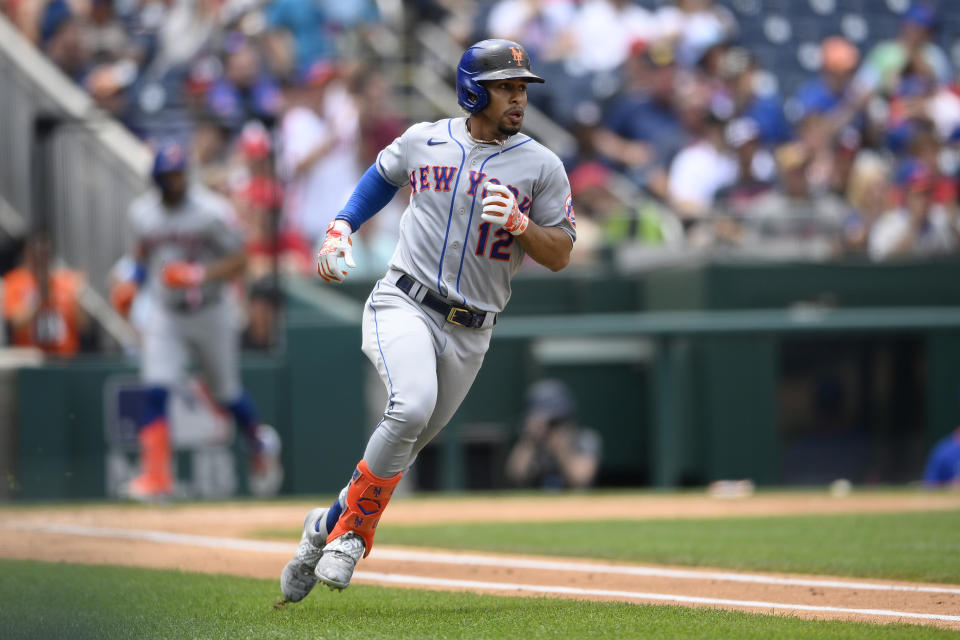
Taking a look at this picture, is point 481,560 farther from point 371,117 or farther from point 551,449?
point 371,117

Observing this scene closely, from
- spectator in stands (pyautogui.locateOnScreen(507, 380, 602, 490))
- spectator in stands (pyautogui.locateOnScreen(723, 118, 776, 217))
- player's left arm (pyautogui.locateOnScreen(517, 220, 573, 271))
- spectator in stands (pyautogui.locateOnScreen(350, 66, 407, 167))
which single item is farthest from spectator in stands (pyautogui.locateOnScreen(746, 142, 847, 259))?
player's left arm (pyautogui.locateOnScreen(517, 220, 573, 271))

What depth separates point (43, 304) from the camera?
31.8 feet

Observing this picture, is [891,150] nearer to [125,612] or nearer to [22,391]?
[22,391]

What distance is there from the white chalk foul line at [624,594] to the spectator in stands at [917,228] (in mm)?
6594

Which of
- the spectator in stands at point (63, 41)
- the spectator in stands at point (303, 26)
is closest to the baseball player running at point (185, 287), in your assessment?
the spectator in stands at point (63, 41)

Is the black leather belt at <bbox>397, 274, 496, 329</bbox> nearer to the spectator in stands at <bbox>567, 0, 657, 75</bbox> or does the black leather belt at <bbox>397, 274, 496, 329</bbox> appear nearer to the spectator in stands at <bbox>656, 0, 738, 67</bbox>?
the spectator in stands at <bbox>567, 0, 657, 75</bbox>

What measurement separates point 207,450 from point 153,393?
46.3 inches

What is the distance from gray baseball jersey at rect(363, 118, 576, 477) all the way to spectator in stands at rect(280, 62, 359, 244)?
624cm

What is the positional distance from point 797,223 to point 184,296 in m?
4.98

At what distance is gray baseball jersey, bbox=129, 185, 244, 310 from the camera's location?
8898mm

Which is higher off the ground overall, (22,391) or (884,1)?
(884,1)

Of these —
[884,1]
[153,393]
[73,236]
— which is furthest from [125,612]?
[884,1]

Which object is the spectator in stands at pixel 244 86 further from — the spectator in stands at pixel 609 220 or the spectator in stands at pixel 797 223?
the spectator in stands at pixel 797 223

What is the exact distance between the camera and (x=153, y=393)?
28.6 feet
